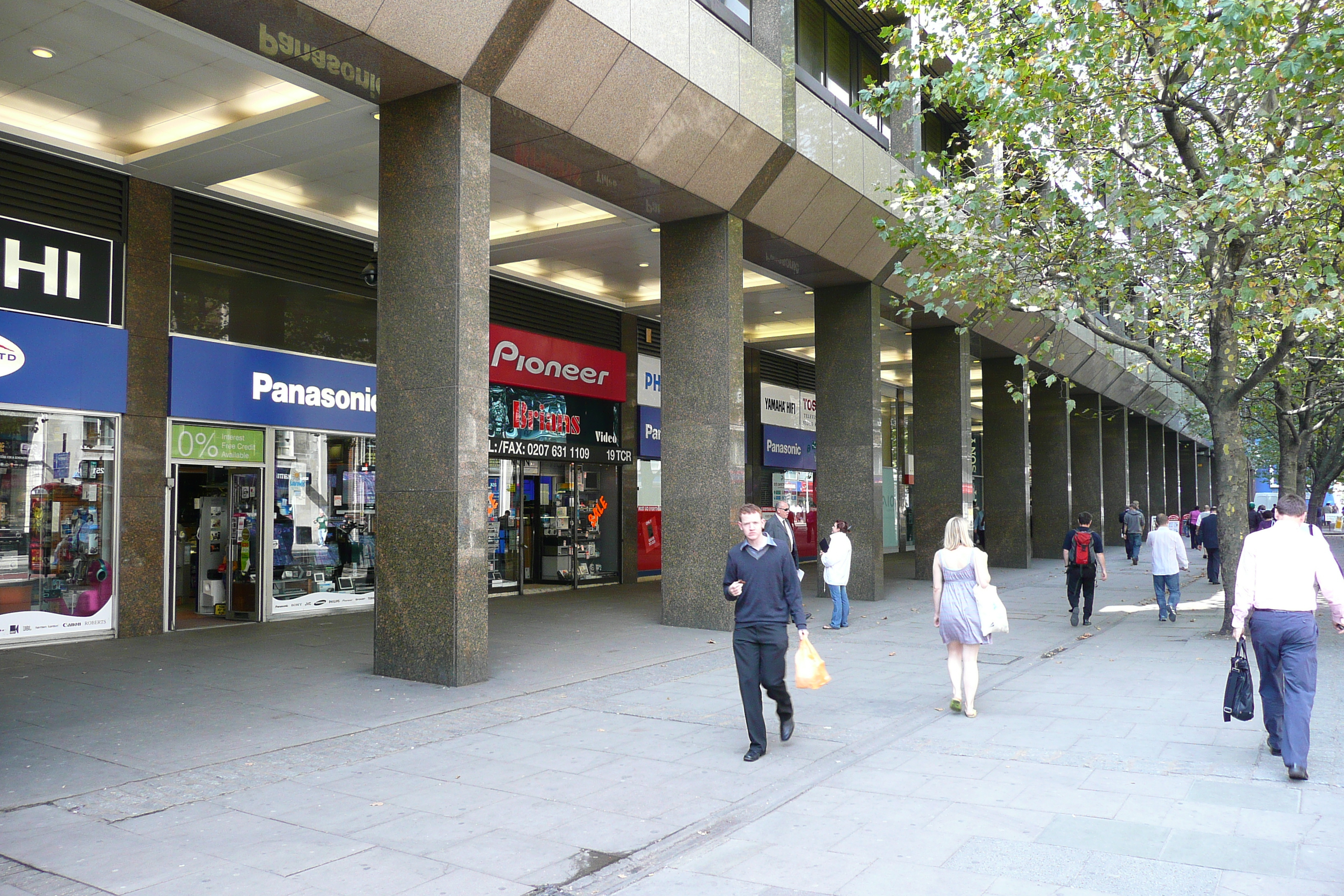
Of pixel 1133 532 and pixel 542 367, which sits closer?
pixel 542 367

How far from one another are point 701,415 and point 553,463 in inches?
233

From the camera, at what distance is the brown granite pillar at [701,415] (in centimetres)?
1255

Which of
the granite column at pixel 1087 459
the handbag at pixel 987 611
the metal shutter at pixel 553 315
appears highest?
the metal shutter at pixel 553 315

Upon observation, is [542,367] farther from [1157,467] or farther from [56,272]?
[1157,467]

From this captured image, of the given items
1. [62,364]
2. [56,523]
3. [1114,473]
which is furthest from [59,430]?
[1114,473]

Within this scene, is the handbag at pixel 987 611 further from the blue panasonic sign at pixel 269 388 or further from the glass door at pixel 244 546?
the glass door at pixel 244 546

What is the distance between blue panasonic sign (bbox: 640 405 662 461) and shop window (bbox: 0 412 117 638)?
403 inches

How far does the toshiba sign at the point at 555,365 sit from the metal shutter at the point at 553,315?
0.17 meters

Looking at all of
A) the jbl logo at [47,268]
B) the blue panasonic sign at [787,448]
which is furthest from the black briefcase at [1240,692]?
the blue panasonic sign at [787,448]

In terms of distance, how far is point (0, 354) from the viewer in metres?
10.4

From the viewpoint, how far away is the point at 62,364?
10.9m

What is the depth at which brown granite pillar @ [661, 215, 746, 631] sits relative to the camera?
494 inches

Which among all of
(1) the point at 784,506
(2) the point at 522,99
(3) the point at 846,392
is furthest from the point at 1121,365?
(2) the point at 522,99

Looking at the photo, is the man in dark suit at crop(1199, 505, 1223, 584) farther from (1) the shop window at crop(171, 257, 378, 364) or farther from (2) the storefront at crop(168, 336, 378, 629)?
(1) the shop window at crop(171, 257, 378, 364)
